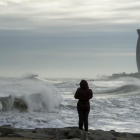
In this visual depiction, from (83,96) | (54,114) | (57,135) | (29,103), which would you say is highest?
(83,96)

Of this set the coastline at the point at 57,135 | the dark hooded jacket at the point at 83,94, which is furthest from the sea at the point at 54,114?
the dark hooded jacket at the point at 83,94

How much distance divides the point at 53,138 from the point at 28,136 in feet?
2.18

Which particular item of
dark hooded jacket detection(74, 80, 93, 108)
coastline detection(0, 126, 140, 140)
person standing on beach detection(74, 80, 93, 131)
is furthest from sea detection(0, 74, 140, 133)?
dark hooded jacket detection(74, 80, 93, 108)

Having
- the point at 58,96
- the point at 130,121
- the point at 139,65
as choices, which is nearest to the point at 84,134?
the point at 130,121

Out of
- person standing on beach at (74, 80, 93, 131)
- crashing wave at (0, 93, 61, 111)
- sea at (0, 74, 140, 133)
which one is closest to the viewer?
person standing on beach at (74, 80, 93, 131)

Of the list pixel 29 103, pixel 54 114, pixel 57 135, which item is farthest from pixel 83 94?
pixel 29 103

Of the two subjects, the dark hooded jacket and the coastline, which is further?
the dark hooded jacket

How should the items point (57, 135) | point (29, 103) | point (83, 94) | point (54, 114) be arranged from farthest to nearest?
point (29, 103), point (54, 114), point (83, 94), point (57, 135)

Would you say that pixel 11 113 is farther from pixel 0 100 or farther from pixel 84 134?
pixel 84 134

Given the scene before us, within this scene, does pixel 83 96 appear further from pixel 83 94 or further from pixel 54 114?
pixel 54 114

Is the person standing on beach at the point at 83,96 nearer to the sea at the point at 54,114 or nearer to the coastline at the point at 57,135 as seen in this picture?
the coastline at the point at 57,135

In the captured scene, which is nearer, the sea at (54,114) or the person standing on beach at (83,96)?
the person standing on beach at (83,96)

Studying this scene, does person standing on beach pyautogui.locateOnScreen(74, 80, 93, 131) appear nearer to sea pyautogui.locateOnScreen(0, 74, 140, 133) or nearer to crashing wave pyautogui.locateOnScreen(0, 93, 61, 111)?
sea pyautogui.locateOnScreen(0, 74, 140, 133)

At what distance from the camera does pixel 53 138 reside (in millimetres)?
12875
